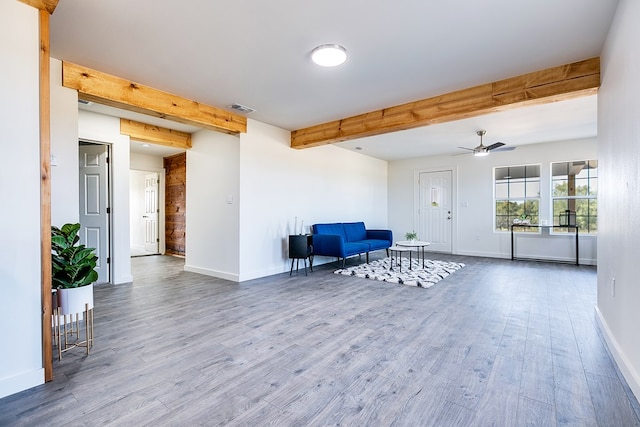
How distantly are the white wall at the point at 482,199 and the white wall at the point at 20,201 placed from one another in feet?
24.1

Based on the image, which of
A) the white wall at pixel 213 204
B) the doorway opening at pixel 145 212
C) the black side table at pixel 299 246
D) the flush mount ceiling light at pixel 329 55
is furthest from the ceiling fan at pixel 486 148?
the doorway opening at pixel 145 212

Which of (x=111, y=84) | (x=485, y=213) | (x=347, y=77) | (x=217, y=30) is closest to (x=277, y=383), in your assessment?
(x=217, y=30)

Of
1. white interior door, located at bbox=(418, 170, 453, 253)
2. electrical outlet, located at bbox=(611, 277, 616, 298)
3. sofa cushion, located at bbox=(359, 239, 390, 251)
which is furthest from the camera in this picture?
white interior door, located at bbox=(418, 170, 453, 253)

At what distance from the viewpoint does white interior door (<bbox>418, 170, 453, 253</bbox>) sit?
293 inches

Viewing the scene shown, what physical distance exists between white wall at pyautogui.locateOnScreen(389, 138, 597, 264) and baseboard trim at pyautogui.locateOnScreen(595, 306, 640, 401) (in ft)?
13.8

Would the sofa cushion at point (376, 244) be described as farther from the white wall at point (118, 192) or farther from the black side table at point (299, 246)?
the white wall at point (118, 192)

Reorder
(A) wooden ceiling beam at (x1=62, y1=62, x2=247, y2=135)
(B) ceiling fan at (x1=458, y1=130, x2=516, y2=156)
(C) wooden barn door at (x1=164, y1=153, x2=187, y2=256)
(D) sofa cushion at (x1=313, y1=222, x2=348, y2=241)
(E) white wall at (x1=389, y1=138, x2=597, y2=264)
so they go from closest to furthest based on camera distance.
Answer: (A) wooden ceiling beam at (x1=62, y1=62, x2=247, y2=135) → (B) ceiling fan at (x1=458, y1=130, x2=516, y2=156) → (D) sofa cushion at (x1=313, y1=222, x2=348, y2=241) → (E) white wall at (x1=389, y1=138, x2=597, y2=264) → (C) wooden barn door at (x1=164, y1=153, x2=187, y2=256)

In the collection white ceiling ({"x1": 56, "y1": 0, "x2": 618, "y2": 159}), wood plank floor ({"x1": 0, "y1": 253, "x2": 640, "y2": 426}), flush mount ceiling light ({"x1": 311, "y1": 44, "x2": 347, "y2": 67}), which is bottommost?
wood plank floor ({"x1": 0, "y1": 253, "x2": 640, "y2": 426})

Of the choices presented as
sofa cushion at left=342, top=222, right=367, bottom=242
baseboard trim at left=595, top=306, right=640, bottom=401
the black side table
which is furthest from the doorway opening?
baseboard trim at left=595, top=306, right=640, bottom=401

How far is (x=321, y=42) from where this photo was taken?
2.47m

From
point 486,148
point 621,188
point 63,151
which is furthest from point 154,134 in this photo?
point 621,188

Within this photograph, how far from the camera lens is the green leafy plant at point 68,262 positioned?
83.8 inches

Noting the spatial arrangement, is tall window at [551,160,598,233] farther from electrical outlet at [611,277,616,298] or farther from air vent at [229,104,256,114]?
air vent at [229,104,256,114]

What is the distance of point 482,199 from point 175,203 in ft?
23.9
